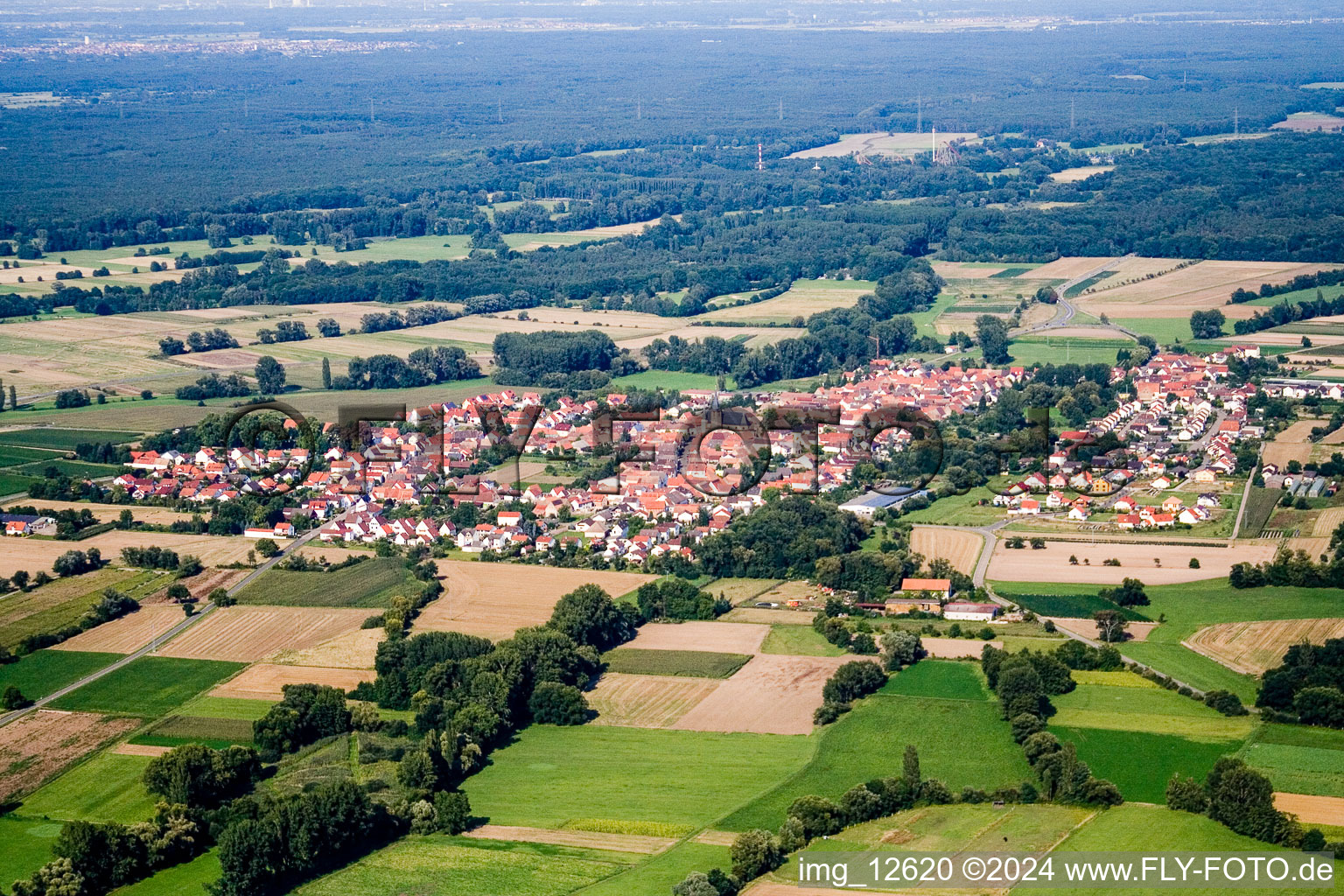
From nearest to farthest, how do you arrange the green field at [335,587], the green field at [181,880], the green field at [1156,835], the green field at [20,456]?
the green field at [181,880]
the green field at [1156,835]
the green field at [335,587]
the green field at [20,456]

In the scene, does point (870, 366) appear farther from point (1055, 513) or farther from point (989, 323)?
point (1055, 513)

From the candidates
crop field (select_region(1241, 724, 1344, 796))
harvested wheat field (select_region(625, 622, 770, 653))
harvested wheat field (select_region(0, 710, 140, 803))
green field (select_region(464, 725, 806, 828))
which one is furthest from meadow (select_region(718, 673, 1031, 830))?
harvested wheat field (select_region(0, 710, 140, 803))

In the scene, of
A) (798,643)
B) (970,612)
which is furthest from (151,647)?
(970,612)

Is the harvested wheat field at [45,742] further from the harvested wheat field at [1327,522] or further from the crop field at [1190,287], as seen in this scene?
the crop field at [1190,287]

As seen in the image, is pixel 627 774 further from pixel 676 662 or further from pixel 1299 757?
pixel 1299 757

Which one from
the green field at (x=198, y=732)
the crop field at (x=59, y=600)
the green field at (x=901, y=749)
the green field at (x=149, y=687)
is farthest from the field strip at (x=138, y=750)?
the green field at (x=901, y=749)

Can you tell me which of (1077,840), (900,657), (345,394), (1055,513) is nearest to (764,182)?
(345,394)

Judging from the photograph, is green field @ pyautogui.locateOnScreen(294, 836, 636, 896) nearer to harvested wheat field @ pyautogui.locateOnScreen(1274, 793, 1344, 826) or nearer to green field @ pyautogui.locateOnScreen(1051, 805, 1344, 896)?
green field @ pyautogui.locateOnScreen(1051, 805, 1344, 896)
